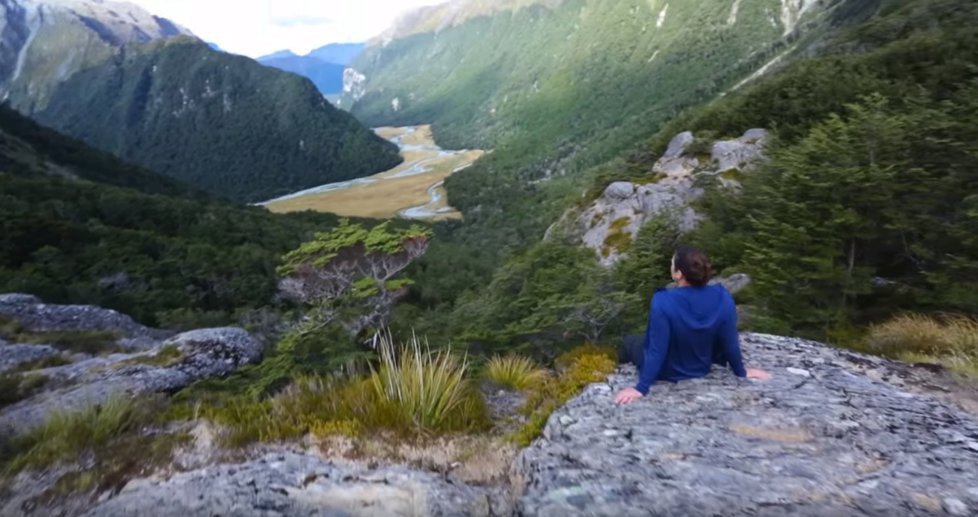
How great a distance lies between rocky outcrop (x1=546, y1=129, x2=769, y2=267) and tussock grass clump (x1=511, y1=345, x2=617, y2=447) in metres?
14.6

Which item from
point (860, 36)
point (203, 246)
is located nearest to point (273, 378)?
point (203, 246)

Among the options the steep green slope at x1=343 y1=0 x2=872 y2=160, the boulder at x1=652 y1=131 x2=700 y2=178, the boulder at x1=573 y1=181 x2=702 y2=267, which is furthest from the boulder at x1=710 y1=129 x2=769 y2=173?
the steep green slope at x1=343 y1=0 x2=872 y2=160

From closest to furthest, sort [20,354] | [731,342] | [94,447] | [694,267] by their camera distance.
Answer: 1. [94,447]
2. [694,267]
3. [731,342]
4. [20,354]

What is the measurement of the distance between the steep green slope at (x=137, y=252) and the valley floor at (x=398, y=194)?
38.4 m

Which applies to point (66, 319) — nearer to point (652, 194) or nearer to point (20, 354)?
point (20, 354)

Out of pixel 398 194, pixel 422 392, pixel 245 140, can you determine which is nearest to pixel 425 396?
pixel 422 392

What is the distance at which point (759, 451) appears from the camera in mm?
3678

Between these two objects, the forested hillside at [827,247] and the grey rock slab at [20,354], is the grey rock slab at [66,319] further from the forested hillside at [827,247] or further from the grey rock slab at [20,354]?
the forested hillside at [827,247]

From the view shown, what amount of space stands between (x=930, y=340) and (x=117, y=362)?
15543mm

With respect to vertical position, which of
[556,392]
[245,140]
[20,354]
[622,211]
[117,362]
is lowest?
[622,211]

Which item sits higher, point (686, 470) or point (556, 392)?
point (686, 470)

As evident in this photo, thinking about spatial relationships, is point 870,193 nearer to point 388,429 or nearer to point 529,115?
point 388,429

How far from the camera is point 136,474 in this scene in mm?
3867

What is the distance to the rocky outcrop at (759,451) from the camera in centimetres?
316
